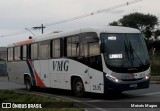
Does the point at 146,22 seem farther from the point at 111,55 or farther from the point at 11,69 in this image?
the point at 111,55

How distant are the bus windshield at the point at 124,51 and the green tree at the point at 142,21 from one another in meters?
Answer: 69.2

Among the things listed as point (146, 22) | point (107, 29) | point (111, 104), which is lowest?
point (111, 104)

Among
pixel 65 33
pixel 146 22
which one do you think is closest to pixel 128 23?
pixel 146 22

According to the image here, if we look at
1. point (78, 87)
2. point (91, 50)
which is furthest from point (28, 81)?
point (91, 50)

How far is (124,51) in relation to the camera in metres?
16.4

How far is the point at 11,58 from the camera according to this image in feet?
84.7

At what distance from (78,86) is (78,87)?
0.06 meters

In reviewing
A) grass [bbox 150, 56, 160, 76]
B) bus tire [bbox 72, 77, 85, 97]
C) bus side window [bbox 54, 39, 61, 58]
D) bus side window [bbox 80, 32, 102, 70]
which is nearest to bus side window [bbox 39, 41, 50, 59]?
bus side window [bbox 54, 39, 61, 58]

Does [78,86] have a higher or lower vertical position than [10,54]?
lower

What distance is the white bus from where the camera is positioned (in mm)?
16094

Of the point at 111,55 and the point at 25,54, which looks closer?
the point at 111,55

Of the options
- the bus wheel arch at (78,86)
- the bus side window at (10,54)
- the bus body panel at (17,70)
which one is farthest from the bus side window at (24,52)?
the bus wheel arch at (78,86)

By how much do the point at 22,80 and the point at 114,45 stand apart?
30.7 ft

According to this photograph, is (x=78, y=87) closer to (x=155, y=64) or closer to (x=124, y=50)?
(x=124, y=50)
